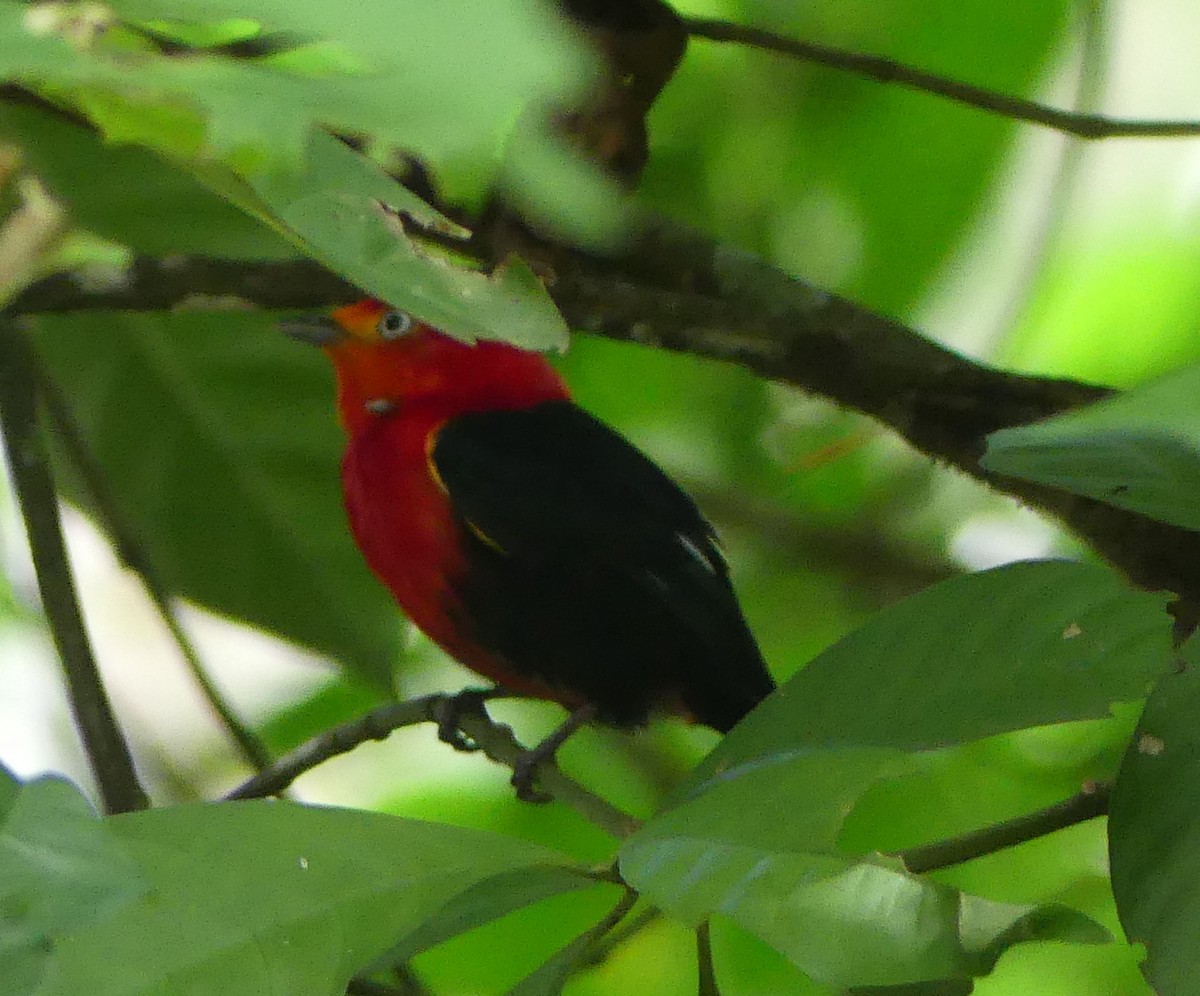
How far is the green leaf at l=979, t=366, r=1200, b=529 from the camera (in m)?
0.45

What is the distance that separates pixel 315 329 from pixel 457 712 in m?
0.72

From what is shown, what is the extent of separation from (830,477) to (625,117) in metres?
0.97

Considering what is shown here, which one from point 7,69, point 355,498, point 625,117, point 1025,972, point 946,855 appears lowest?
point 1025,972

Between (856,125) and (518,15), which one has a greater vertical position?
(856,125)

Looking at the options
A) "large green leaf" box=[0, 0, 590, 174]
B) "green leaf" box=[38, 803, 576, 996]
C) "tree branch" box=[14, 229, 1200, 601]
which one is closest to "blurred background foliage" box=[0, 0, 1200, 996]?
"tree branch" box=[14, 229, 1200, 601]

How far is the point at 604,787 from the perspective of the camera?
231 centimetres

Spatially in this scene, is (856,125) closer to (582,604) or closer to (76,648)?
(582,604)

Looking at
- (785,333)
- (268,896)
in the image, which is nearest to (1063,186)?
(785,333)

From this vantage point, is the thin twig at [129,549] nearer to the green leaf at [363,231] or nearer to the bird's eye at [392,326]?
the bird's eye at [392,326]

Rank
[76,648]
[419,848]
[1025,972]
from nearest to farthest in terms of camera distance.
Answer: [419,848] → [76,648] → [1025,972]

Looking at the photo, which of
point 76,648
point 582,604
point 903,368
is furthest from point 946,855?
point 582,604

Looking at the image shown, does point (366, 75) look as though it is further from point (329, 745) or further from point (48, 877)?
point (329, 745)

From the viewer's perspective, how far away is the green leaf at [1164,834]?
785 mm

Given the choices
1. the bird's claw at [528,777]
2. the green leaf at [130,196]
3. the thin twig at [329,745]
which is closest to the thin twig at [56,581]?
the thin twig at [329,745]
